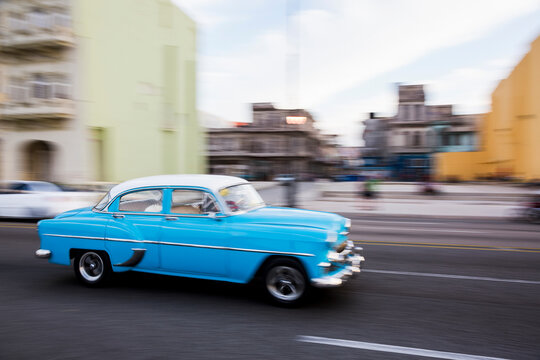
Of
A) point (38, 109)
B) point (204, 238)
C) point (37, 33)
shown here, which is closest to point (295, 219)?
point (204, 238)

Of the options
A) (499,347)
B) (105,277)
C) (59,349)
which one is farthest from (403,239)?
(59,349)

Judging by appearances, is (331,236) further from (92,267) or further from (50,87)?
(50,87)

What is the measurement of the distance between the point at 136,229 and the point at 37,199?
928 centimetres

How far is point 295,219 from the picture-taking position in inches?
187

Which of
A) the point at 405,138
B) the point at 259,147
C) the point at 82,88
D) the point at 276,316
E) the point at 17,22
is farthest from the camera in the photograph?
the point at 259,147

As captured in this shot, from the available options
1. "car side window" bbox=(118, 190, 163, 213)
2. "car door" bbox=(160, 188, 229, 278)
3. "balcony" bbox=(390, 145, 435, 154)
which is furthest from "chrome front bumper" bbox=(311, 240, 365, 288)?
"balcony" bbox=(390, 145, 435, 154)

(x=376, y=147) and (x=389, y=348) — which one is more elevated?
(x=376, y=147)

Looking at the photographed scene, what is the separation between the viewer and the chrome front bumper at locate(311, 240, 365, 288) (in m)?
4.29

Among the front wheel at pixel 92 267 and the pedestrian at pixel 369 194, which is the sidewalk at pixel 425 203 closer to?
the pedestrian at pixel 369 194

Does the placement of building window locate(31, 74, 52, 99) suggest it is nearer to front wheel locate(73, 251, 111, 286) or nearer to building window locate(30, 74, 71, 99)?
building window locate(30, 74, 71, 99)

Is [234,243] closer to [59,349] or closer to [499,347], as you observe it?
[59,349]

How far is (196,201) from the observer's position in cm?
500

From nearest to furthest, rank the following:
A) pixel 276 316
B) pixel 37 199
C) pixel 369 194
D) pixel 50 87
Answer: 1. pixel 276 316
2. pixel 37 199
3. pixel 369 194
4. pixel 50 87

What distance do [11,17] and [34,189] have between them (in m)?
14.0
